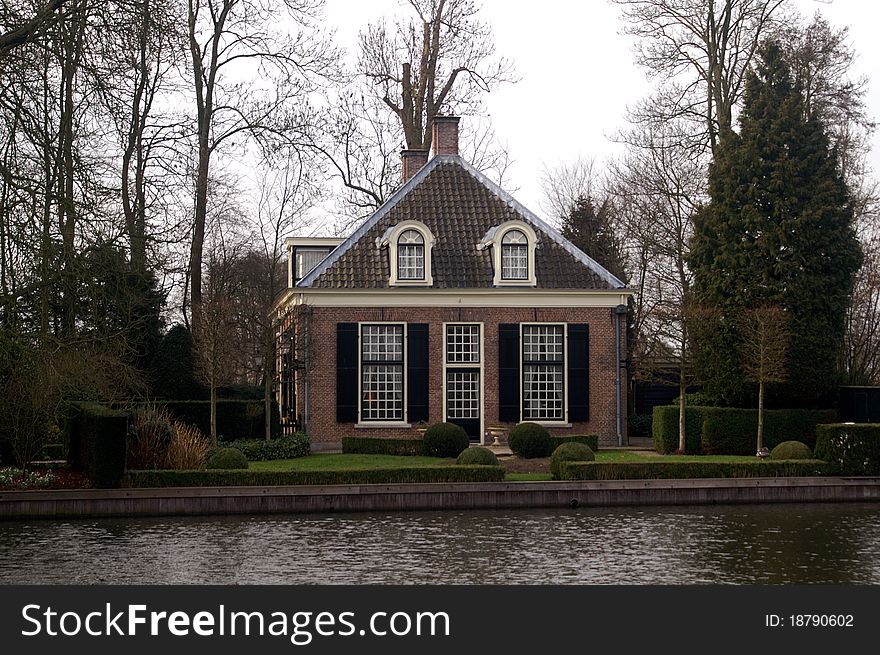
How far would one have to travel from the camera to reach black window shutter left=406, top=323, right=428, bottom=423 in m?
28.5

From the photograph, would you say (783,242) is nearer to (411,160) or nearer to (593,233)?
(411,160)

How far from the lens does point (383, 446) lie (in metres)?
25.9

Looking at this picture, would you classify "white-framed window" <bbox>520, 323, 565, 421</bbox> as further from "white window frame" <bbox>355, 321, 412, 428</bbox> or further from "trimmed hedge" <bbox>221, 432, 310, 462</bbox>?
"trimmed hedge" <bbox>221, 432, 310, 462</bbox>

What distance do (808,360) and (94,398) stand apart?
1601 cm

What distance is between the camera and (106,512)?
1853 cm

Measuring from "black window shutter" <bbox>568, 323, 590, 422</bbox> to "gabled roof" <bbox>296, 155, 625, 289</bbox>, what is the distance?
3.88ft

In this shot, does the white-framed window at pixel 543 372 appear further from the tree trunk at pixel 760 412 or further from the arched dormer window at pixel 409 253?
the tree trunk at pixel 760 412

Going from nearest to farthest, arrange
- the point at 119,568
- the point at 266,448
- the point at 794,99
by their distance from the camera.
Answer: the point at 119,568, the point at 266,448, the point at 794,99

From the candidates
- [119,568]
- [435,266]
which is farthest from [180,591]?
[435,266]

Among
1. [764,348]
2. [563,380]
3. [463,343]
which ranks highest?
[463,343]

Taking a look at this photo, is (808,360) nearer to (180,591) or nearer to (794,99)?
(794,99)

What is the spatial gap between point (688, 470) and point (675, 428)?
6.21 m

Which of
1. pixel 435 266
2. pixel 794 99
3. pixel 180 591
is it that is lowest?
pixel 180 591

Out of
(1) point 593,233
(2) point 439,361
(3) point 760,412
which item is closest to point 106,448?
(2) point 439,361
